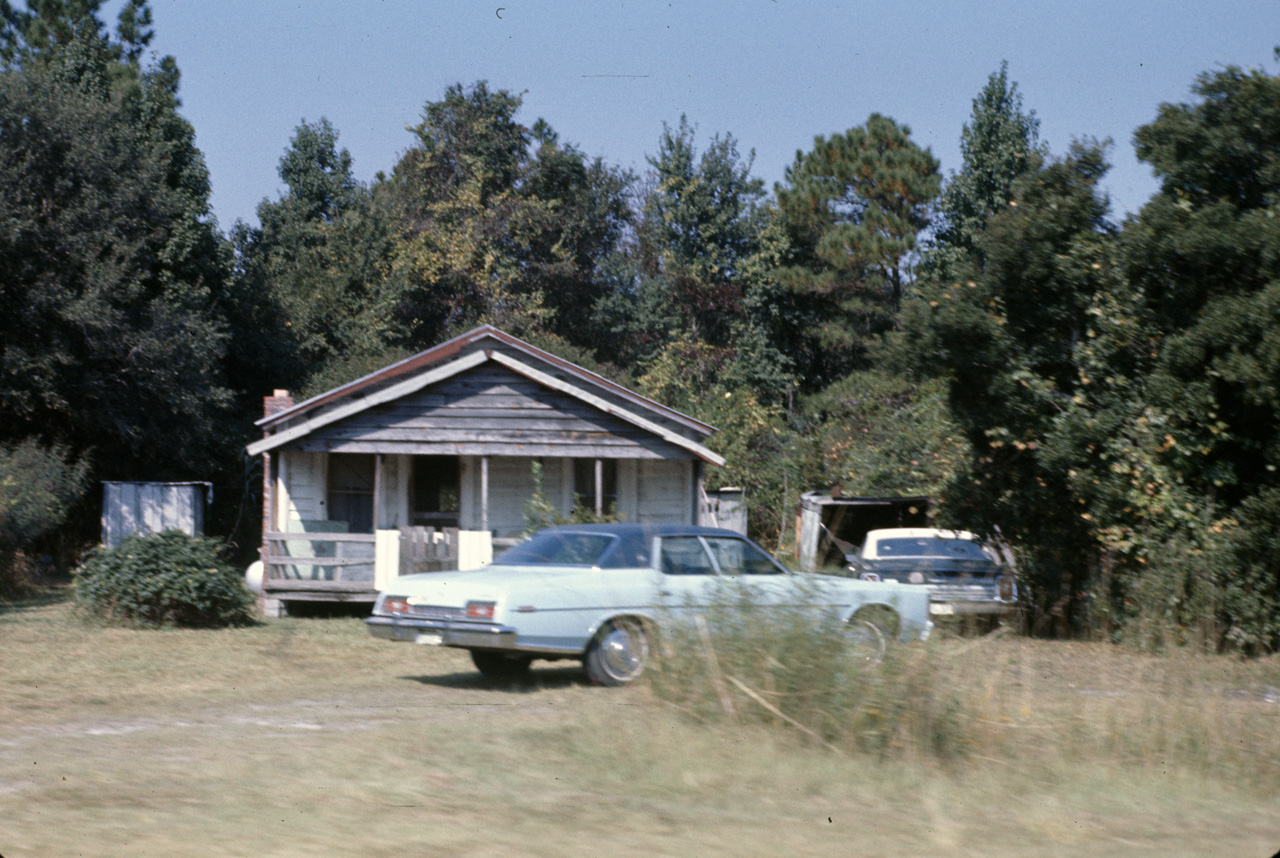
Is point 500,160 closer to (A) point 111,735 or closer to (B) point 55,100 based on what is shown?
(B) point 55,100

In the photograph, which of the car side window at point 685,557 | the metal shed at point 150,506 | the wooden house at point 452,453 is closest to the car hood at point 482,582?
the car side window at point 685,557

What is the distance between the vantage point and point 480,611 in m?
9.92

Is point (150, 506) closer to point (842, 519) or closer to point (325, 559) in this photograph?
point (325, 559)

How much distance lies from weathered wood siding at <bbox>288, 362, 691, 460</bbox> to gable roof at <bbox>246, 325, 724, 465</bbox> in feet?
0.74

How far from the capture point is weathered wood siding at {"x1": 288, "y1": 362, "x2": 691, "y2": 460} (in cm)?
1917

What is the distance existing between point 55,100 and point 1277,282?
86.5 ft

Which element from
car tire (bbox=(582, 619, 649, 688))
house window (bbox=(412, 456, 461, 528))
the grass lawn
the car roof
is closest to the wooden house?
house window (bbox=(412, 456, 461, 528))

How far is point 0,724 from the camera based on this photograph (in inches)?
334

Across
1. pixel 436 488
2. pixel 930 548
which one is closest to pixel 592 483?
pixel 436 488

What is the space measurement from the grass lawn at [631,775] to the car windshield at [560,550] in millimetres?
1376

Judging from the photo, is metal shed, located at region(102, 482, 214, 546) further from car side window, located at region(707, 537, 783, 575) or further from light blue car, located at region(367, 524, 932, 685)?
car side window, located at region(707, 537, 783, 575)

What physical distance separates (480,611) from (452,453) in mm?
9619

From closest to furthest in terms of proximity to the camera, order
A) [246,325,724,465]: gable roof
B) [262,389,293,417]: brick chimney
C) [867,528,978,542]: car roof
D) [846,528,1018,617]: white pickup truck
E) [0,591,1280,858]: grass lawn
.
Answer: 1. [0,591,1280,858]: grass lawn
2. [846,528,1018,617]: white pickup truck
3. [867,528,978,542]: car roof
4. [246,325,724,465]: gable roof
5. [262,389,293,417]: brick chimney

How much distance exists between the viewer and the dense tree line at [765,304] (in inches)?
537
